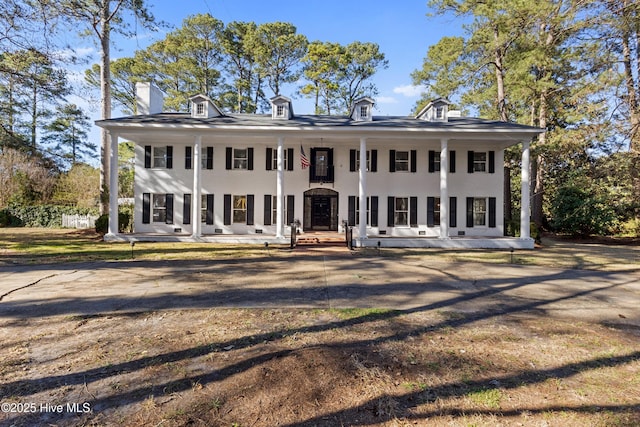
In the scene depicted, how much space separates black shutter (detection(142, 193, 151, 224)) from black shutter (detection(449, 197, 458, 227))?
16.0m

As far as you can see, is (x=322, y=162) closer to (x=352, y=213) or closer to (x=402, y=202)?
(x=352, y=213)

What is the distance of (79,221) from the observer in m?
21.6

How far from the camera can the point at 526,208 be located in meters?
14.3

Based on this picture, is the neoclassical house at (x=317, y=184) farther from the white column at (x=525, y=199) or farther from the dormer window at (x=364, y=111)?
the white column at (x=525, y=199)

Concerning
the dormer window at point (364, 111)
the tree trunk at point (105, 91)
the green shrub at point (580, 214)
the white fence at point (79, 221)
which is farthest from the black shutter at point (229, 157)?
the green shrub at point (580, 214)

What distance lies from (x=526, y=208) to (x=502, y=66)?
10.2 metres

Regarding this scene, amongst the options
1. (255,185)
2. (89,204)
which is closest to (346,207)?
(255,185)

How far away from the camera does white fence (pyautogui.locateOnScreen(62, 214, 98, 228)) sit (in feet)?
70.2

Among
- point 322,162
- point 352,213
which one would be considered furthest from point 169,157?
point 352,213

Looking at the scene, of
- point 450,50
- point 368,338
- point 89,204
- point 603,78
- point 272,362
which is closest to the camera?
point 272,362

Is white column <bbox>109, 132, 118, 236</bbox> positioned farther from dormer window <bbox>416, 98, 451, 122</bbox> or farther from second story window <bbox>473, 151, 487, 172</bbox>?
second story window <bbox>473, 151, 487, 172</bbox>

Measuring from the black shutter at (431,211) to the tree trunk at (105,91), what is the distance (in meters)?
17.7

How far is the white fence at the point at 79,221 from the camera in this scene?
21391mm

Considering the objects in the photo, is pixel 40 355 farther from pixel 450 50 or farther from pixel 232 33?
pixel 232 33
